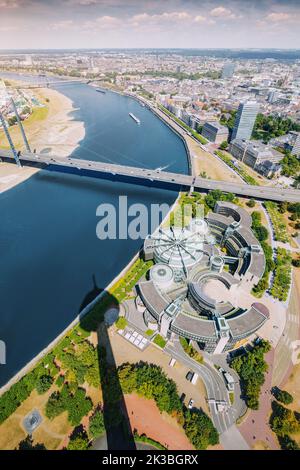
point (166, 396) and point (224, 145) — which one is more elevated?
point (224, 145)

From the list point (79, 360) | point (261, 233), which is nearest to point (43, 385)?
point (79, 360)

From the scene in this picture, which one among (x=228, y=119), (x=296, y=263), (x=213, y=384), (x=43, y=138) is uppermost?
(x=228, y=119)

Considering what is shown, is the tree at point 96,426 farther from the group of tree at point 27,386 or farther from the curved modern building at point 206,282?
the curved modern building at point 206,282

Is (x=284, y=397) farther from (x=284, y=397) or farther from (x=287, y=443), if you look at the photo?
(x=287, y=443)

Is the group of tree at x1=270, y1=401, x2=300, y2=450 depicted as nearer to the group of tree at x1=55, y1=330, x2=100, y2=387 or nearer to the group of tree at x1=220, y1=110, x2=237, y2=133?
the group of tree at x1=55, y1=330, x2=100, y2=387

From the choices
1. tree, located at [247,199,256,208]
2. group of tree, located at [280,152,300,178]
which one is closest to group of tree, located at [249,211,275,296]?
tree, located at [247,199,256,208]
